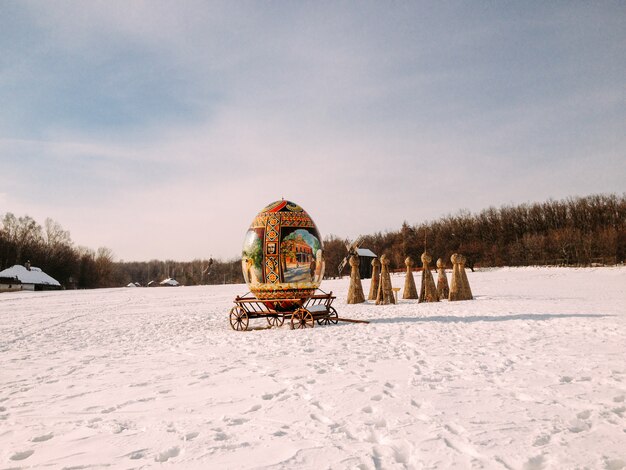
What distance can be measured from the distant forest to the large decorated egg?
28951 mm

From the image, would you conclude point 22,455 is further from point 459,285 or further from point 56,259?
point 56,259

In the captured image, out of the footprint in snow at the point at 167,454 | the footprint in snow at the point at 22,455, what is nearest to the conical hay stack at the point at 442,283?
the footprint in snow at the point at 167,454

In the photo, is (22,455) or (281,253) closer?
(22,455)

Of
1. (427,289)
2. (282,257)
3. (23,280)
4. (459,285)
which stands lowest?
(427,289)

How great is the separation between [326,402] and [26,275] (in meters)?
79.8

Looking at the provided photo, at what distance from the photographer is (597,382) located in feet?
21.0

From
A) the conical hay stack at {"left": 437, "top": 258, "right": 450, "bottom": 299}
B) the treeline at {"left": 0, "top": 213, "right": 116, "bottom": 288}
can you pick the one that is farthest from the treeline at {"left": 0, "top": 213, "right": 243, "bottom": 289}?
the conical hay stack at {"left": 437, "top": 258, "right": 450, "bottom": 299}

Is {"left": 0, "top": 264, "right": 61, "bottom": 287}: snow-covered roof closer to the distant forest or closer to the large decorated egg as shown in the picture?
the distant forest

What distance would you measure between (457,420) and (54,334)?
14609mm

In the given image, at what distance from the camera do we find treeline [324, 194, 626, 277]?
53.2m

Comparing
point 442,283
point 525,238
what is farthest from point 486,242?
point 442,283

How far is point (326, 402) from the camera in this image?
5.73 metres

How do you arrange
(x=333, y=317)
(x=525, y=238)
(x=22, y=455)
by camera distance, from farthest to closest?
(x=525, y=238) < (x=333, y=317) < (x=22, y=455)

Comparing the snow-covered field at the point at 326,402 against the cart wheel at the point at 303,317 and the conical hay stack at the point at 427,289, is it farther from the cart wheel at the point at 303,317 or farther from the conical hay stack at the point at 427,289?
the conical hay stack at the point at 427,289
